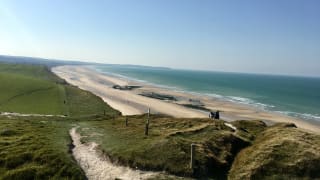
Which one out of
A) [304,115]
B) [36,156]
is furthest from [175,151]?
[304,115]

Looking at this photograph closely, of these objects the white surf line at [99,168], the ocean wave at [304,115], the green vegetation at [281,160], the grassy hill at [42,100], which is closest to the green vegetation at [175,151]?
the green vegetation at [281,160]

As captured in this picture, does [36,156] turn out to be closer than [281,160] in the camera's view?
No

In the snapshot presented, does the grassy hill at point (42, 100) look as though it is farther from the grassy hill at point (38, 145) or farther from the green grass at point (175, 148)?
the green grass at point (175, 148)

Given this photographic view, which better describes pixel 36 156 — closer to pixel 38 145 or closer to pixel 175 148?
pixel 38 145

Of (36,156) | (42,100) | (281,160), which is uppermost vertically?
(281,160)

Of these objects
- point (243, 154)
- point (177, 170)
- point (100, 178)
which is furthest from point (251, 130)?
point (100, 178)

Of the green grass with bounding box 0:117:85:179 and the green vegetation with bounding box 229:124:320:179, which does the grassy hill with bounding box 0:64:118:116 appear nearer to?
the green grass with bounding box 0:117:85:179
